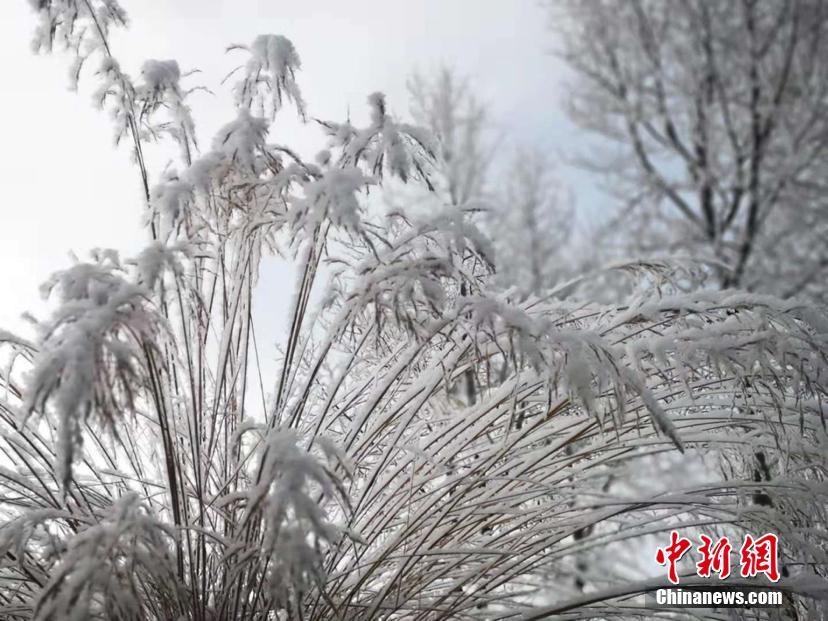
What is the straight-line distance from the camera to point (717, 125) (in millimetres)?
5766

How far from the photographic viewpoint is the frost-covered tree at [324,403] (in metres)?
1.11

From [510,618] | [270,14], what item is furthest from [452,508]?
[270,14]

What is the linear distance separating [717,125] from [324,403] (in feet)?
17.0

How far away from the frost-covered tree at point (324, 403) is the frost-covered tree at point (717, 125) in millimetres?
3836

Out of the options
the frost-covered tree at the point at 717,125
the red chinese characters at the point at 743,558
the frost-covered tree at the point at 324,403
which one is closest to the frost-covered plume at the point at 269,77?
the frost-covered tree at the point at 324,403

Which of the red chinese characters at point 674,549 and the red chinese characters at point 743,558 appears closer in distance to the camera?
the red chinese characters at point 743,558

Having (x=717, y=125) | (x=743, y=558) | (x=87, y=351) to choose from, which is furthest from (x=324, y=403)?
(x=717, y=125)

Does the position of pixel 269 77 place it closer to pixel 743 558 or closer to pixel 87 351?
pixel 87 351

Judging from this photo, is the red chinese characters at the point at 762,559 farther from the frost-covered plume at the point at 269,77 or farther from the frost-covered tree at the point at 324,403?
the frost-covered plume at the point at 269,77

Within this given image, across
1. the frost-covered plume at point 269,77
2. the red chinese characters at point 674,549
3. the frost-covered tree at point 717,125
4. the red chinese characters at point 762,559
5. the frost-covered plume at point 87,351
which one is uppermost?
the frost-covered tree at point 717,125

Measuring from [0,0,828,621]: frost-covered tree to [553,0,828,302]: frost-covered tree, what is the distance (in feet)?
12.6

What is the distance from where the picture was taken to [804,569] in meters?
1.83

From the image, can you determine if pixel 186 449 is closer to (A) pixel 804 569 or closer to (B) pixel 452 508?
(B) pixel 452 508

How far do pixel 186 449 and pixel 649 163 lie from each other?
520 centimetres
